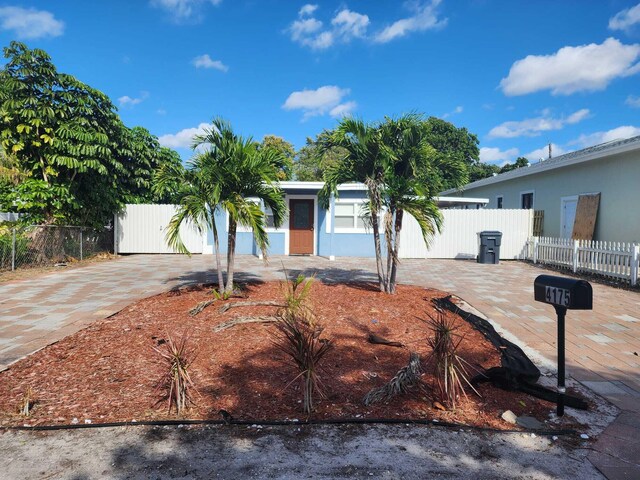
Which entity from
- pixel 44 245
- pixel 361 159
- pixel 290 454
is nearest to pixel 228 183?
pixel 361 159

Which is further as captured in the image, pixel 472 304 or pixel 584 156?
pixel 584 156

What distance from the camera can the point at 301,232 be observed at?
50.0 ft

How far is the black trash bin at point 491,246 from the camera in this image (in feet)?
45.2

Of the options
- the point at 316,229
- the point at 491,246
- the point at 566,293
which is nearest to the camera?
the point at 566,293

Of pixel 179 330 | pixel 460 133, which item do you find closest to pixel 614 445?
pixel 179 330

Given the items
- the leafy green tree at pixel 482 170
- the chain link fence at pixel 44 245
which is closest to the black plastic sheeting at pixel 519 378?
the chain link fence at pixel 44 245

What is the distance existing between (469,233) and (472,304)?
335 inches

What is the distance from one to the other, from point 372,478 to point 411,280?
7.77 metres

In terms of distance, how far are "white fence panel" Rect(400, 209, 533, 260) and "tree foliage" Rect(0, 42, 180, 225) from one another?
33.9ft

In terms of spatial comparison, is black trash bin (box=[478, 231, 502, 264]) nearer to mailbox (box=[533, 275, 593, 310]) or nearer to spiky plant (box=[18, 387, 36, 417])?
mailbox (box=[533, 275, 593, 310])

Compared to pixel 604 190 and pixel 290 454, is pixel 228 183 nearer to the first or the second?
pixel 290 454

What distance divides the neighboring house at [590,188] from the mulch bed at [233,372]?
28.2 ft

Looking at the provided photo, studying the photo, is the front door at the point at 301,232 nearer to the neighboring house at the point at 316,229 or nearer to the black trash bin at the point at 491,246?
the neighboring house at the point at 316,229

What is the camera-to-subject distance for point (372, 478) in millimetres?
2273
